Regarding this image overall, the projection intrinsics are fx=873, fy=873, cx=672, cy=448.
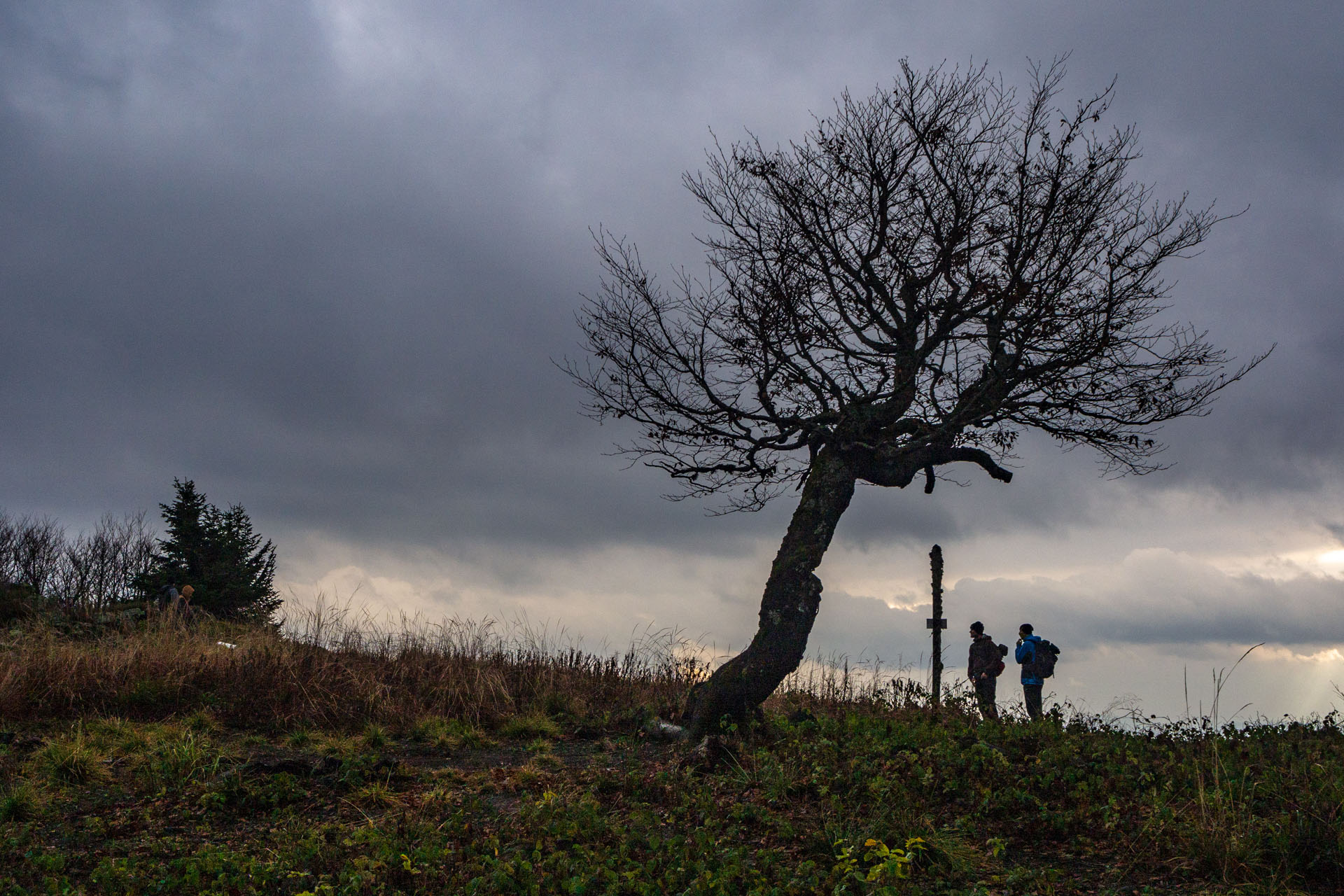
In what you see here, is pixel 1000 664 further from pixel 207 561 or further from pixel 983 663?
pixel 207 561

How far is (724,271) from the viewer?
11.9 meters

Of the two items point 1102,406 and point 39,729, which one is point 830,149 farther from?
point 39,729

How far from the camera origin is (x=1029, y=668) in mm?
13992

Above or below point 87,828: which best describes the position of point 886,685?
above

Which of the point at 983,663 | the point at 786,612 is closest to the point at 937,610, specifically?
the point at 983,663

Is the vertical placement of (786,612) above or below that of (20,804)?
above

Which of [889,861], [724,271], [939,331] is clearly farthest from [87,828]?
[939,331]

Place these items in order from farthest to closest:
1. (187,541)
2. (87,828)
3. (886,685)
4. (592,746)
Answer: (187,541), (886,685), (592,746), (87,828)

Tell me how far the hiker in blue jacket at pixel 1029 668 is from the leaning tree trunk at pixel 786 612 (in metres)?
5.45

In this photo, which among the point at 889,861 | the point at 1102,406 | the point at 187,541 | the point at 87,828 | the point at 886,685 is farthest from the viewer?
the point at 187,541

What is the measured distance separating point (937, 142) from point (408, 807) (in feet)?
30.5

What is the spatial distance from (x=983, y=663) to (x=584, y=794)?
8714 mm

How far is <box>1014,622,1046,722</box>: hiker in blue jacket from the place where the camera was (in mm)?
13883

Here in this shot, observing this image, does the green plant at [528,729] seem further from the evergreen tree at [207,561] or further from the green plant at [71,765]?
the evergreen tree at [207,561]
